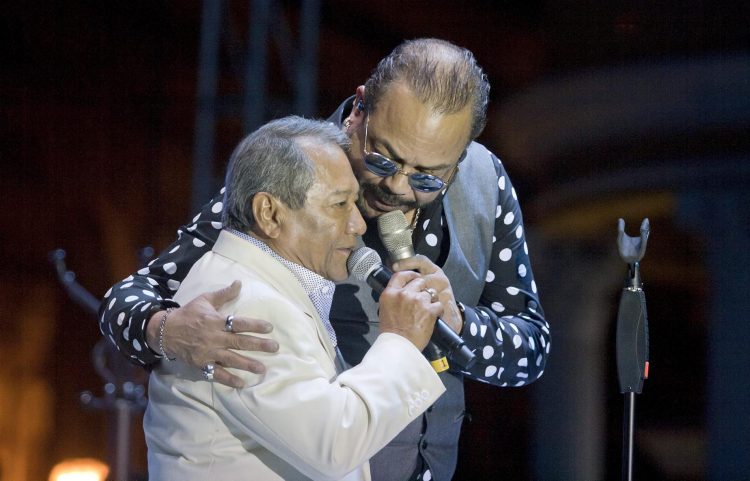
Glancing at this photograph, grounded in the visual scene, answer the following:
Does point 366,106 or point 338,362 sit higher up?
point 366,106

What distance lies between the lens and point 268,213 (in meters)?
1.79

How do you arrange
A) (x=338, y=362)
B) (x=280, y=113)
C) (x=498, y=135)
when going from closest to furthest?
(x=338, y=362) → (x=280, y=113) → (x=498, y=135)

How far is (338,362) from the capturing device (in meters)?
1.88

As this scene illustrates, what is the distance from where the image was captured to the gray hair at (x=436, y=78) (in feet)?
6.59

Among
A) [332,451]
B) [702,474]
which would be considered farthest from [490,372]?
[702,474]

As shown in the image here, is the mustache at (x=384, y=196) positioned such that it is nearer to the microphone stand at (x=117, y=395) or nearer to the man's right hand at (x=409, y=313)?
the man's right hand at (x=409, y=313)

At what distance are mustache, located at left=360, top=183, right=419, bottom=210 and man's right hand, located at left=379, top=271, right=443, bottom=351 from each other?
316 mm

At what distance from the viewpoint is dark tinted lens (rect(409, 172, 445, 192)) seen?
200 centimetres

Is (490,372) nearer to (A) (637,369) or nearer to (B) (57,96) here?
(A) (637,369)

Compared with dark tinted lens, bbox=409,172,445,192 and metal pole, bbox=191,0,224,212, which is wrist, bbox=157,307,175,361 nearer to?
dark tinted lens, bbox=409,172,445,192

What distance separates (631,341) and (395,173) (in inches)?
25.5

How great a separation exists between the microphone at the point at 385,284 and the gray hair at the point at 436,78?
0.38m

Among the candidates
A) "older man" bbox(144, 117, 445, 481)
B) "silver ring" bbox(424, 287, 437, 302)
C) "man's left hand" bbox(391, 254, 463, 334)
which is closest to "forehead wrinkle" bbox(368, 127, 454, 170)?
"older man" bbox(144, 117, 445, 481)

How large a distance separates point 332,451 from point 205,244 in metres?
0.68
